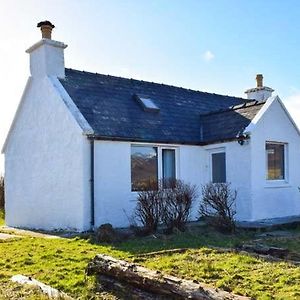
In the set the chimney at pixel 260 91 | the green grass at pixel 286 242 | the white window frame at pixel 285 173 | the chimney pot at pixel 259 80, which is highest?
the chimney pot at pixel 259 80

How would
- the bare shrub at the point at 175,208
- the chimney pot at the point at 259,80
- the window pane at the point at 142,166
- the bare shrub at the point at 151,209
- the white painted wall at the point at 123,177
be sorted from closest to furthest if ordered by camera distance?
1. the bare shrub at the point at 151,209
2. the bare shrub at the point at 175,208
3. the white painted wall at the point at 123,177
4. the window pane at the point at 142,166
5. the chimney pot at the point at 259,80

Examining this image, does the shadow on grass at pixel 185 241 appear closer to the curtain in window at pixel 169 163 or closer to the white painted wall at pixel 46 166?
the white painted wall at pixel 46 166

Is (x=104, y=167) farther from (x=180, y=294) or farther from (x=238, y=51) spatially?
(x=180, y=294)

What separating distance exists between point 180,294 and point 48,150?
11.3 metres

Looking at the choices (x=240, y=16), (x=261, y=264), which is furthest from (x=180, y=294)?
(x=240, y=16)

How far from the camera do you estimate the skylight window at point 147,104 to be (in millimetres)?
17141

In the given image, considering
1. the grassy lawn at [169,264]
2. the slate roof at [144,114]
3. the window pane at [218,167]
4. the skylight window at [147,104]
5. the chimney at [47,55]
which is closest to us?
the grassy lawn at [169,264]

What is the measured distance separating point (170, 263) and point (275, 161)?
10166 millimetres

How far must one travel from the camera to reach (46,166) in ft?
53.9

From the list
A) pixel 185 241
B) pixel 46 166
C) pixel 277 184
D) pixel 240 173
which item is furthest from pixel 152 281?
pixel 277 184

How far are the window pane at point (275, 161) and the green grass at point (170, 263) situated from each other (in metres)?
5.03

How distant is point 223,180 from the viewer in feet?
55.2

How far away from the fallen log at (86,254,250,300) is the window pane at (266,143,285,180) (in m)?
10.6

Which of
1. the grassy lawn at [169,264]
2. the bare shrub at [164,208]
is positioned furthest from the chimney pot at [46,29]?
the grassy lawn at [169,264]
